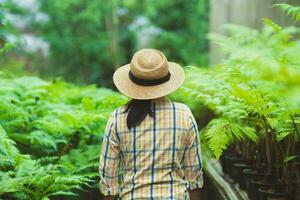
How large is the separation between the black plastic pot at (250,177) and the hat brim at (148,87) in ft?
4.46

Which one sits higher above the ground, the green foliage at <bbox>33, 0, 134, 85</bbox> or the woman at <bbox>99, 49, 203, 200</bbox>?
the green foliage at <bbox>33, 0, 134, 85</bbox>

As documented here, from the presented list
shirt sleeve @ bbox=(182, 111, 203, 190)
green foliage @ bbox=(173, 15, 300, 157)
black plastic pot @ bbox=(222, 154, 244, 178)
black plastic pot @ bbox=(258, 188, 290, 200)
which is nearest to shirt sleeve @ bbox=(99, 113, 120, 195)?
shirt sleeve @ bbox=(182, 111, 203, 190)

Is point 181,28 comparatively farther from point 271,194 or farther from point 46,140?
point 271,194

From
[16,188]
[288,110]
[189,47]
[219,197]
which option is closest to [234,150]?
[219,197]

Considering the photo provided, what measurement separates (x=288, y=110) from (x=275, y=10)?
9.13 ft

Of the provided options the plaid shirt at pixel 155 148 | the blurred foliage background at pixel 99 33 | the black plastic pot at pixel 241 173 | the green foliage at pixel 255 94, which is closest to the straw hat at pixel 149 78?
the plaid shirt at pixel 155 148

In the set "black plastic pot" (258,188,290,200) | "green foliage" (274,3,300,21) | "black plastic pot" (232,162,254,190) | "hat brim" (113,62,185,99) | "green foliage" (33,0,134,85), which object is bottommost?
"black plastic pot" (258,188,290,200)

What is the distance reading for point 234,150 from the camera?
200 inches

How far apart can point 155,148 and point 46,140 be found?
1.70 m

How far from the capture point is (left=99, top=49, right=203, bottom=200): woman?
316cm

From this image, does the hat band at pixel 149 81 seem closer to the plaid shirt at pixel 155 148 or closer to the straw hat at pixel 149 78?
the straw hat at pixel 149 78

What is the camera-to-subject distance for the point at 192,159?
334 cm

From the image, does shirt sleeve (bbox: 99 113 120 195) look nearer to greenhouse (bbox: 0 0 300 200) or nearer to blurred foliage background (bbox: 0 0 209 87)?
greenhouse (bbox: 0 0 300 200)

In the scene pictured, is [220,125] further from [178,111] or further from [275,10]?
[275,10]
